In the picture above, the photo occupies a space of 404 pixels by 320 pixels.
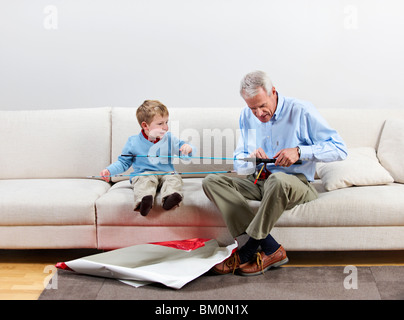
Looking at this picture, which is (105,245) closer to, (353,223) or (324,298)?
(324,298)

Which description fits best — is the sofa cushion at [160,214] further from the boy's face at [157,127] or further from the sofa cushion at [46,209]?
the boy's face at [157,127]

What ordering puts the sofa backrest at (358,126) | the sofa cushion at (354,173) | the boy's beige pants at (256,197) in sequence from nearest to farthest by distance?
the boy's beige pants at (256,197)
the sofa cushion at (354,173)
the sofa backrest at (358,126)

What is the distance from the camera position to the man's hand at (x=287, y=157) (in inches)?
82.5

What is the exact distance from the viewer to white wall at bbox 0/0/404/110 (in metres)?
3.05

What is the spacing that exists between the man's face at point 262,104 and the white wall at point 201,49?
0.98 meters

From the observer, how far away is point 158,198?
225cm

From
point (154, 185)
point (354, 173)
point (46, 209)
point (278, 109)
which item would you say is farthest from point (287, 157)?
point (46, 209)

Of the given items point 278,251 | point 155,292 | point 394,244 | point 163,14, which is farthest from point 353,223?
point 163,14

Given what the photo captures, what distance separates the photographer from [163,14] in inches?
121

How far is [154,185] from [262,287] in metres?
0.78

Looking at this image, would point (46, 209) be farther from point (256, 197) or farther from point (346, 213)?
point (346, 213)

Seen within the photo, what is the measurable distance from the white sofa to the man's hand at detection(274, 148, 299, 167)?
0.74 ft

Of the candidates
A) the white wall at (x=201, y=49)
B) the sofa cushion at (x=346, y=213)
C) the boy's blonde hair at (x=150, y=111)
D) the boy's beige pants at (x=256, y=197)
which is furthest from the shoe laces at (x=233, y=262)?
the white wall at (x=201, y=49)

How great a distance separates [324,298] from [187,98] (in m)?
1.79
